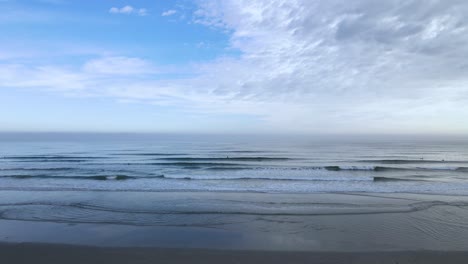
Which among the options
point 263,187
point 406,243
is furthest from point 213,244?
point 263,187

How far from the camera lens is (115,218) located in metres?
9.40

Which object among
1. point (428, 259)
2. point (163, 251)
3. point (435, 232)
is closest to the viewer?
point (428, 259)

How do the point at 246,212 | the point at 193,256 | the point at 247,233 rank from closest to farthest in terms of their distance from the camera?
the point at 193,256 → the point at 247,233 → the point at 246,212

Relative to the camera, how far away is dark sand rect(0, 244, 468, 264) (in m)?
6.15

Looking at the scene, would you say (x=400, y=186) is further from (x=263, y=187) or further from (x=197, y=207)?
(x=197, y=207)

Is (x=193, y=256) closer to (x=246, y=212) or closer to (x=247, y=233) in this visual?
(x=247, y=233)

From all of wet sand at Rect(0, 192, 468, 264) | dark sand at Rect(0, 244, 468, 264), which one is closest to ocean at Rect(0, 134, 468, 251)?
wet sand at Rect(0, 192, 468, 264)

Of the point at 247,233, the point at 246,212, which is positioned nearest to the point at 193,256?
the point at 247,233

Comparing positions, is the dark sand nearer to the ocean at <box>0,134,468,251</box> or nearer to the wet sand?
the wet sand

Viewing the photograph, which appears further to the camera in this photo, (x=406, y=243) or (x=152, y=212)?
(x=152, y=212)

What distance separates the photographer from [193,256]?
6.40 meters

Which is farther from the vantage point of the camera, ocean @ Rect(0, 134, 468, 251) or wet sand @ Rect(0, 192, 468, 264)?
ocean @ Rect(0, 134, 468, 251)

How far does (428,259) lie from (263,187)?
9.80 meters

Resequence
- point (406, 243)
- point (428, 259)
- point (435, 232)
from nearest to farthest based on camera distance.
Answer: point (428, 259) → point (406, 243) → point (435, 232)
